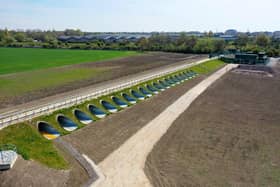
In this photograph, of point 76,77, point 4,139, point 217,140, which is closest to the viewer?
point 4,139

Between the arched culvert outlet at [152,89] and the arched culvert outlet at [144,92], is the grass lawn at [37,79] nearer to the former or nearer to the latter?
the arched culvert outlet at [144,92]

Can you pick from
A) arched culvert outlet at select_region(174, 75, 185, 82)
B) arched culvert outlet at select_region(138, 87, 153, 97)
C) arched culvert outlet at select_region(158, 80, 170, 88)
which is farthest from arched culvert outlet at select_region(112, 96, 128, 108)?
arched culvert outlet at select_region(174, 75, 185, 82)

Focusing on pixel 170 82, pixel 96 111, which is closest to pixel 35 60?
pixel 170 82

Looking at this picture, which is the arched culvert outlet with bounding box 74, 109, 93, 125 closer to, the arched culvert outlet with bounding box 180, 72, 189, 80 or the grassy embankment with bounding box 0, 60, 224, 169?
the grassy embankment with bounding box 0, 60, 224, 169

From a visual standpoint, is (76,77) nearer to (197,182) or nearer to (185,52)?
(197,182)

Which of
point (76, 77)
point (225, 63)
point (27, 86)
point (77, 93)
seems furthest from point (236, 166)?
point (225, 63)

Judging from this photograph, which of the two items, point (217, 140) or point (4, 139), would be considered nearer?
point (4, 139)
